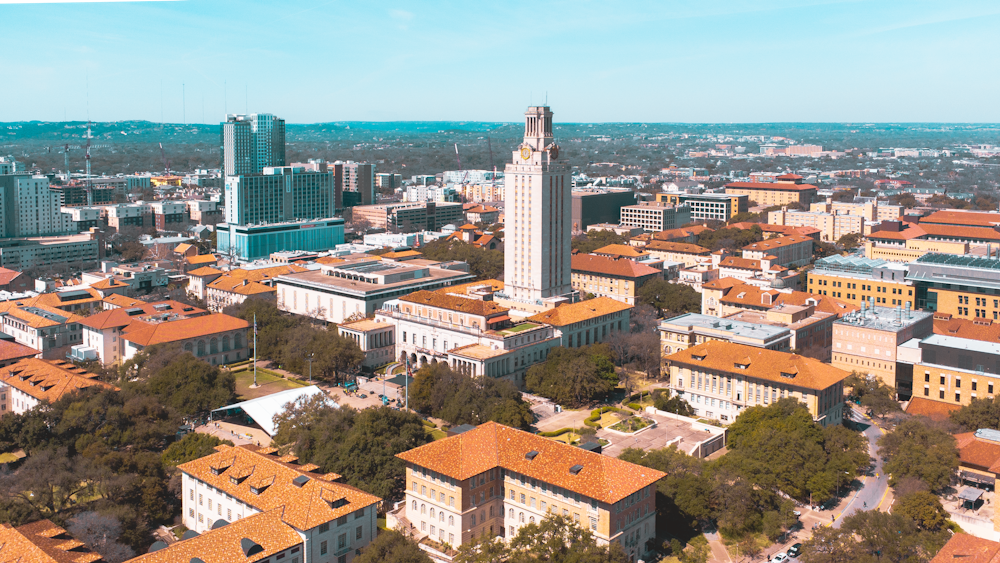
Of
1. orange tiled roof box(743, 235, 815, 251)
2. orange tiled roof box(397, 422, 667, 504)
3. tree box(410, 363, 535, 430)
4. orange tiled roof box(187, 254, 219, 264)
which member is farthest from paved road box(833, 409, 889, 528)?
orange tiled roof box(187, 254, 219, 264)

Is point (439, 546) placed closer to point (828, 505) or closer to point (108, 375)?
point (828, 505)

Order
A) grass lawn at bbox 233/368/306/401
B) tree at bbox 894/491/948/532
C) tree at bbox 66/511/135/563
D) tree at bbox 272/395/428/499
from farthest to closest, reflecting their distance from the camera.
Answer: grass lawn at bbox 233/368/306/401 < tree at bbox 272/395/428/499 < tree at bbox 894/491/948/532 < tree at bbox 66/511/135/563

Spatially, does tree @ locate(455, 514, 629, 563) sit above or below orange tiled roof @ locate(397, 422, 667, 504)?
below

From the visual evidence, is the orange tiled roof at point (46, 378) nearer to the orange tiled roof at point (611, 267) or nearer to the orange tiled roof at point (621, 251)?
the orange tiled roof at point (611, 267)

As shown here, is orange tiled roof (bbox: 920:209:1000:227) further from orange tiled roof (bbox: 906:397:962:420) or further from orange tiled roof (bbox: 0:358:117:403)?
orange tiled roof (bbox: 0:358:117:403)

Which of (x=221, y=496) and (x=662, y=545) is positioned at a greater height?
(x=221, y=496)

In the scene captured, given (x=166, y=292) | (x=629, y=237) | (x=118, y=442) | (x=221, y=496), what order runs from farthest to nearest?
(x=629, y=237) → (x=166, y=292) → (x=118, y=442) → (x=221, y=496)

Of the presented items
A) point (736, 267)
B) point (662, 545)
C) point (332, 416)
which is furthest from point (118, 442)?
point (736, 267)
